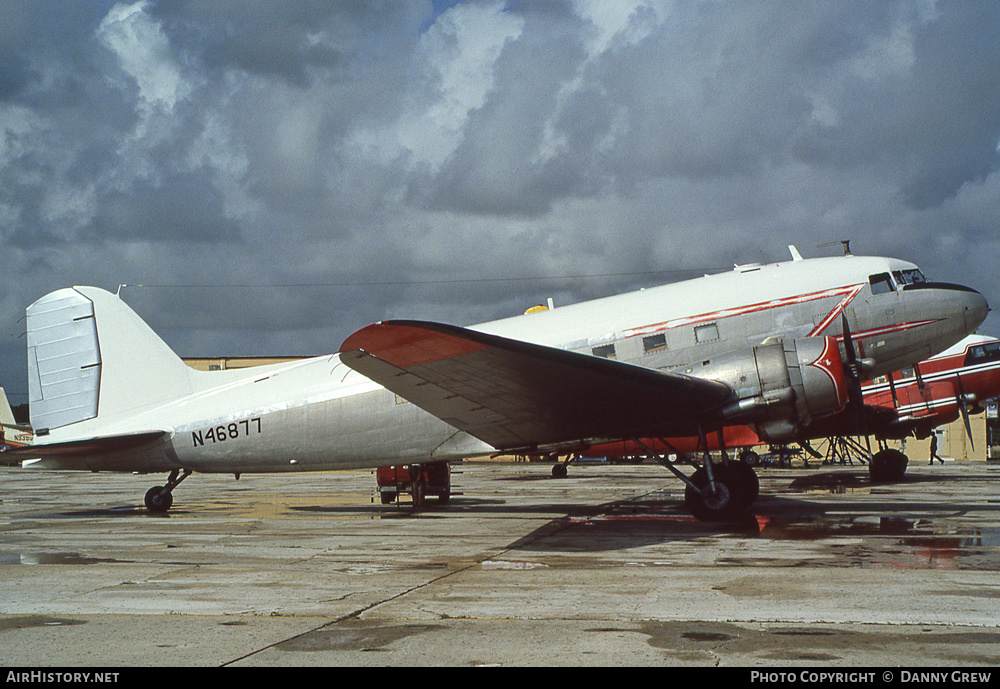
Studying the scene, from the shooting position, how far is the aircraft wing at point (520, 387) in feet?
35.7

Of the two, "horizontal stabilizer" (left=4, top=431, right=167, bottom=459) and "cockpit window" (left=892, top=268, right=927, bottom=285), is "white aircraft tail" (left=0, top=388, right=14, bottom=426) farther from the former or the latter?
"cockpit window" (left=892, top=268, right=927, bottom=285)

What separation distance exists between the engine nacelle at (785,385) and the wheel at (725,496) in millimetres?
958

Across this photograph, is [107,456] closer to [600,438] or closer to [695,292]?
[600,438]

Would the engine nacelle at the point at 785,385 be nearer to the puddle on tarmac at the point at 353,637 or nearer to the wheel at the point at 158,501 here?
the puddle on tarmac at the point at 353,637

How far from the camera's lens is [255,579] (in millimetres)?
8992

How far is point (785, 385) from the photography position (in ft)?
42.4

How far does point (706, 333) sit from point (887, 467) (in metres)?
16.2

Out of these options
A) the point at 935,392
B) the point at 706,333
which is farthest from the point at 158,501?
the point at 935,392

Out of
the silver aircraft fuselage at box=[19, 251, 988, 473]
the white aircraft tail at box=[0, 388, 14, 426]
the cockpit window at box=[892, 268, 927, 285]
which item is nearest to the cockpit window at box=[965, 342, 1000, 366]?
the silver aircraft fuselage at box=[19, 251, 988, 473]

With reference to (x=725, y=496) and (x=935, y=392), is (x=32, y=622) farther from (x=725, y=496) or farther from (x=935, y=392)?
(x=935, y=392)

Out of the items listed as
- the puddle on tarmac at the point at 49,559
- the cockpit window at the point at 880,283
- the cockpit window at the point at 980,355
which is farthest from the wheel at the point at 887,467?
the puddle on tarmac at the point at 49,559

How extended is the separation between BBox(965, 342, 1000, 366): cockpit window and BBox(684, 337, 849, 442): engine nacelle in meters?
18.1

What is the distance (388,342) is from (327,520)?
6870 millimetres

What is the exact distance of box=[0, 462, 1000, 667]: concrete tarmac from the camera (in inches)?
219
